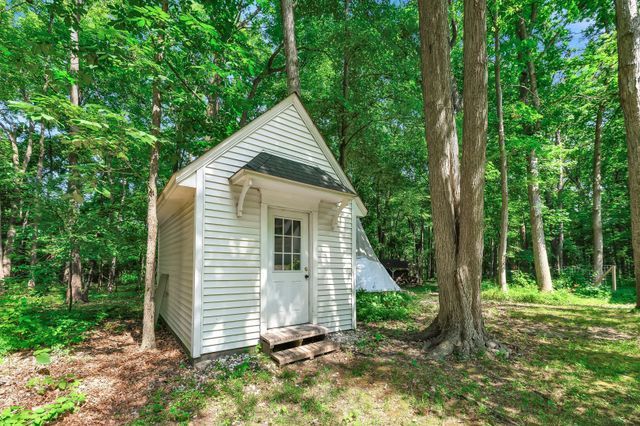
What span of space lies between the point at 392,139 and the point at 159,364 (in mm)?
12125

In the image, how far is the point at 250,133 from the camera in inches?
191

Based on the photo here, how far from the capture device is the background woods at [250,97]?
14.1 ft

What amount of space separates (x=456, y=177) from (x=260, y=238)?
3563 millimetres

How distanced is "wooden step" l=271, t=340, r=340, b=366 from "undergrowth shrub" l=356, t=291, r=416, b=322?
2.37 m

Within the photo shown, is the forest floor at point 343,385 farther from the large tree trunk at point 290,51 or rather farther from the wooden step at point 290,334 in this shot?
the large tree trunk at point 290,51

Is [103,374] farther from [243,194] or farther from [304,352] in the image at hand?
[243,194]

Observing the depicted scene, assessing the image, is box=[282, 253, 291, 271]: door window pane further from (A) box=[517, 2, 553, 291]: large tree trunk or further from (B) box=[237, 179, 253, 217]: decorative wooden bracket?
(A) box=[517, 2, 553, 291]: large tree trunk

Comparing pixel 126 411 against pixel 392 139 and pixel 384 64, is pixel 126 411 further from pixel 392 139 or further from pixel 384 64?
pixel 392 139

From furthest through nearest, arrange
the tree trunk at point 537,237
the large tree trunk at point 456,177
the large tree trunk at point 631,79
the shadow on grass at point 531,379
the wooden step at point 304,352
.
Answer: the tree trunk at point 537,237 → the large tree trunk at point 456,177 → the wooden step at point 304,352 → the large tree trunk at point 631,79 → the shadow on grass at point 531,379

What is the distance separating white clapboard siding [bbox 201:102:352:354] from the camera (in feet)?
13.6

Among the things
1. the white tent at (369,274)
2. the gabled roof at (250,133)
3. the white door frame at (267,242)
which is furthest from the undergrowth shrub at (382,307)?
the gabled roof at (250,133)

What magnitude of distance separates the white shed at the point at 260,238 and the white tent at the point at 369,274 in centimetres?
376

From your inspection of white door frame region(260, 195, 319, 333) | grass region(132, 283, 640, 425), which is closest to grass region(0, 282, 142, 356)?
grass region(132, 283, 640, 425)

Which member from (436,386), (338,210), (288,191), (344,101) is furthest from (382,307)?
(344,101)
